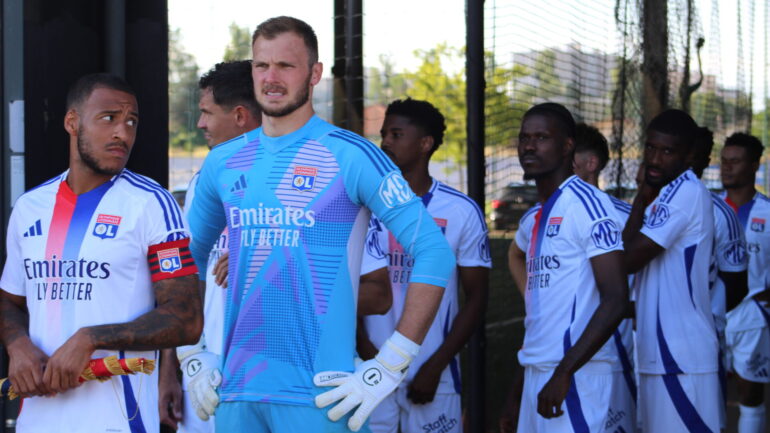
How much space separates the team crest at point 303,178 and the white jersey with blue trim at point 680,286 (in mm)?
2359

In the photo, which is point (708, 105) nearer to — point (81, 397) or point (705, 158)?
point (705, 158)

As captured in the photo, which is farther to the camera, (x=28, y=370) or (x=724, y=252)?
(x=724, y=252)

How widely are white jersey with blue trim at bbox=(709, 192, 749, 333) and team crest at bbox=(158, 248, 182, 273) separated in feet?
12.5

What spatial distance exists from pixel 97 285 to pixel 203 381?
1.66ft

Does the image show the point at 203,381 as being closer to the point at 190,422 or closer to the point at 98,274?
the point at 98,274

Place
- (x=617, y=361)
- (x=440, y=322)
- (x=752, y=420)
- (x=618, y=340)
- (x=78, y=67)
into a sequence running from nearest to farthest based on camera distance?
1. (x=78, y=67)
2. (x=617, y=361)
3. (x=618, y=340)
4. (x=440, y=322)
5. (x=752, y=420)

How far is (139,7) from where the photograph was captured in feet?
15.2

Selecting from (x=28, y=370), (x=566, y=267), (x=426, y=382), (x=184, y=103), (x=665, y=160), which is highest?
(x=184, y=103)

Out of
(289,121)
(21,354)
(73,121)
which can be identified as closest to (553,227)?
(289,121)

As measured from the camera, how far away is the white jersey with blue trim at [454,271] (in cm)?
542

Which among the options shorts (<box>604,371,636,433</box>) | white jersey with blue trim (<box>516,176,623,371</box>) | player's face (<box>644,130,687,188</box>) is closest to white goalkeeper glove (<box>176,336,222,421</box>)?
white jersey with blue trim (<box>516,176,623,371</box>)

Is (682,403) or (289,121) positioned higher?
(289,121)

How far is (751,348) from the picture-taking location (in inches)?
335

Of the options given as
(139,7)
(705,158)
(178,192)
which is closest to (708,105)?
(705,158)
